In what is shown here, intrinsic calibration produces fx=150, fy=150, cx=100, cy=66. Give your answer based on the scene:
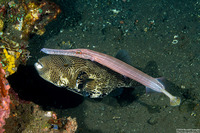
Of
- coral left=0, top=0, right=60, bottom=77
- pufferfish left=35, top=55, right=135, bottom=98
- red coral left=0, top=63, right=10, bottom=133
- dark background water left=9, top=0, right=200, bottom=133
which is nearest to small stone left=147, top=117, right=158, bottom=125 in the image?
dark background water left=9, top=0, right=200, bottom=133

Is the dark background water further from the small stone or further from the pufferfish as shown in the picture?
the pufferfish

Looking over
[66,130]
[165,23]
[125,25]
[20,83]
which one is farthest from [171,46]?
[20,83]

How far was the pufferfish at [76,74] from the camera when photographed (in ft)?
12.0

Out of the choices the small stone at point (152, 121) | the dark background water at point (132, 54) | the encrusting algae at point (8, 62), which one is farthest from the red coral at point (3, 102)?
the small stone at point (152, 121)

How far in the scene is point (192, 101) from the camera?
4.76m

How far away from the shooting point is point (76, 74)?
3709mm

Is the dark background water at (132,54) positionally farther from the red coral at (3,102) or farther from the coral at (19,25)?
the red coral at (3,102)

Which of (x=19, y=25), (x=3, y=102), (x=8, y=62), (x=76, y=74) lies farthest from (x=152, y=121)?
(x=19, y=25)

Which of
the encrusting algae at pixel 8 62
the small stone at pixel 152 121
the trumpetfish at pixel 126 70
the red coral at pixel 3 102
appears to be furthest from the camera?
the small stone at pixel 152 121

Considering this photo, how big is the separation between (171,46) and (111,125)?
351 centimetres

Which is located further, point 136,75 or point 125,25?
point 125,25

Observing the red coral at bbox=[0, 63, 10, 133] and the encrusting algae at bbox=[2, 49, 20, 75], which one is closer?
the red coral at bbox=[0, 63, 10, 133]

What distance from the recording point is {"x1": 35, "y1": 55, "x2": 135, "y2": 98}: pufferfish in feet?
12.0

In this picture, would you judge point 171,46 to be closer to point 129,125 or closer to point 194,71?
point 194,71
